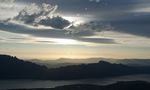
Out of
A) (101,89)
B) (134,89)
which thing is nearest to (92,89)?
(101,89)

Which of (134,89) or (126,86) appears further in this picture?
(126,86)

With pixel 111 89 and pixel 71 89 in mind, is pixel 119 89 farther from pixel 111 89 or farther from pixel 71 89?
pixel 71 89

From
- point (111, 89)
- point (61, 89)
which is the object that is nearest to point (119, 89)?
point (111, 89)

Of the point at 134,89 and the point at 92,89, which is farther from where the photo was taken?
the point at 92,89

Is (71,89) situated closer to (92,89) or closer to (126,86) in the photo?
(92,89)

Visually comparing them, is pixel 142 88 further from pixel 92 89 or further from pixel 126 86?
pixel 92 89

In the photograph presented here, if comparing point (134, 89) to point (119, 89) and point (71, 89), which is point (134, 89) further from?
point (71, 89)

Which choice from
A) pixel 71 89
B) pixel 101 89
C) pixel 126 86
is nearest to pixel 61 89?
pixel 71 89
